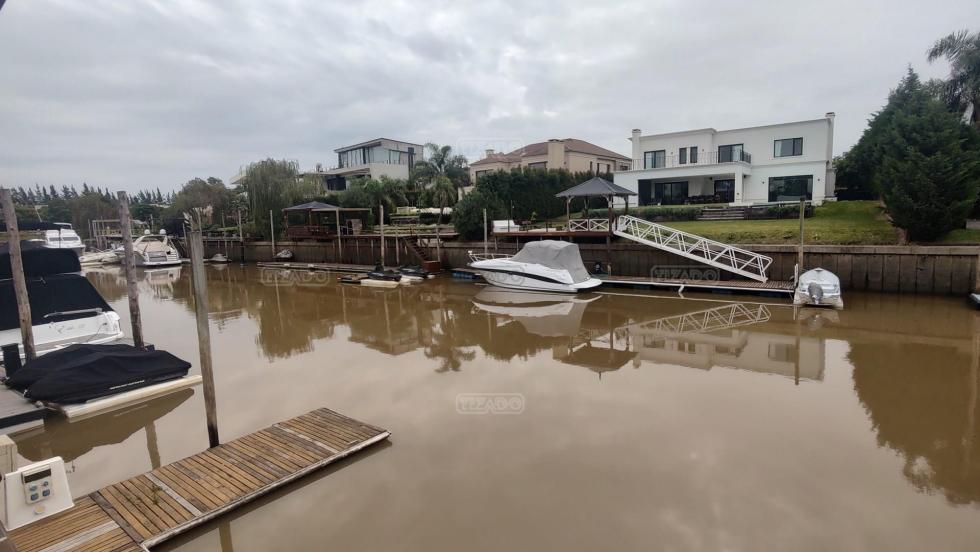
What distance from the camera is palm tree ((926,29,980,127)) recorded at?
64.1 ft

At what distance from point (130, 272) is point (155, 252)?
104ft

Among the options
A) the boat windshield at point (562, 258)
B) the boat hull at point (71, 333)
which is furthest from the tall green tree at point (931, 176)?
the boat hull at point (71, 333)

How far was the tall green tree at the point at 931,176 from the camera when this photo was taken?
15383 millimetres

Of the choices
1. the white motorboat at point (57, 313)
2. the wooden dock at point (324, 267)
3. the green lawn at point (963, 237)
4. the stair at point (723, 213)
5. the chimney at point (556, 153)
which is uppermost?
the chimney at point (556, 153)

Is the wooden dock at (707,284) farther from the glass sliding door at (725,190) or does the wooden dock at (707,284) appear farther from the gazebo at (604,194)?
the glass sliding door at (725,190)

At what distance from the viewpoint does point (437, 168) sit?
37656mm

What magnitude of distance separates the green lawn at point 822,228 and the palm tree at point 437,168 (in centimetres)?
1918

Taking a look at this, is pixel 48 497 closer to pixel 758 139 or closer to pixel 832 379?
pixel 832 379

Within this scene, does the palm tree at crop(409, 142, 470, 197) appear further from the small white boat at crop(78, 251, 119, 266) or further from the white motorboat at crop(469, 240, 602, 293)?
the small white boat at crop(78, 251, 119, 266)

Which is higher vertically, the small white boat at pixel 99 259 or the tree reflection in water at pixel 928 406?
the small white boat at pixel 99 259

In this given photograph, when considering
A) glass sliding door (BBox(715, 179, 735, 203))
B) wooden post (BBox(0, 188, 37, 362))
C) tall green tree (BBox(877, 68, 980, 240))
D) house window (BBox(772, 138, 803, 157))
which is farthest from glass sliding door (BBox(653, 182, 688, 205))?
wooden post (BBox(0, 188, 37, 362))

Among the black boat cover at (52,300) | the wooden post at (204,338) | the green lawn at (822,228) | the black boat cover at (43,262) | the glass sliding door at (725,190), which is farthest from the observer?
the glass sliding door at (725,190)

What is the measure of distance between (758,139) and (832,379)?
75.7ft

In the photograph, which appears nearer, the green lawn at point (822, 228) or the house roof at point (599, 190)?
the green lawn at point (822, 228)
